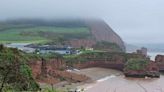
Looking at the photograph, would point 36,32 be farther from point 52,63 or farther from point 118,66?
point 52,63

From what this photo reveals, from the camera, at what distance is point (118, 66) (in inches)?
5950

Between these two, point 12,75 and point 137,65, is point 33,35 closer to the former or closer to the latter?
point 137,65

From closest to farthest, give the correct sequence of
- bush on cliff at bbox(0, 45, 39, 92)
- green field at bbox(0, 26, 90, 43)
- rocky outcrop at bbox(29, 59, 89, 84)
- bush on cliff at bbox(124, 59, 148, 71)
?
bush on cliff at bbox(0, 45, 39, 92)
rocky outcrop at bbox(29, 59, 89, 84)
bush on cliff at bbox(124, 59, 148, 71)
green field at bbox(0, 26, 90, 43)

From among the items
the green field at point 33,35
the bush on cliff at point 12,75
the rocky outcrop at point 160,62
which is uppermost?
the green field at point 33,35

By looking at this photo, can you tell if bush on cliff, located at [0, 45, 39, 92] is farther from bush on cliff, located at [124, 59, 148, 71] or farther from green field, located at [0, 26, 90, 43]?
green field, located at [0, 26, 90, 43]

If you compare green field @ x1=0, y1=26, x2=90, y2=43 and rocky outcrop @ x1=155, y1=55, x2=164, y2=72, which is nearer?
rocky outcrop @ x1=155, y1=55, x2=164, y2=72

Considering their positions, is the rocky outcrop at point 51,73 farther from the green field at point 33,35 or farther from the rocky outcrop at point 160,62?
the green field at point 33,35

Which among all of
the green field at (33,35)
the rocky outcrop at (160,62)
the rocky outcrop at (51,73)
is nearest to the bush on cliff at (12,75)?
the rocky outcrop at (51,73)

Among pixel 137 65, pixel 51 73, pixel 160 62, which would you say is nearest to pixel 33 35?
pixel 160 62

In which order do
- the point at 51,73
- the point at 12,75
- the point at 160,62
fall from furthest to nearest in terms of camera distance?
the point at 160,62, the point at 51,73, the point at 12,75

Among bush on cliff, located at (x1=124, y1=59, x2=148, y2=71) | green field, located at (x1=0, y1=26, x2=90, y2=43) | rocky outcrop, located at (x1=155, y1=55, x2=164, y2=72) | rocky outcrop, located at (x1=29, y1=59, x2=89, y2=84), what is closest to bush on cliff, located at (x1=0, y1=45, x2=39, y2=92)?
rocky outcrop, located at (x1=29, y1=59, x2=89, y2=84)

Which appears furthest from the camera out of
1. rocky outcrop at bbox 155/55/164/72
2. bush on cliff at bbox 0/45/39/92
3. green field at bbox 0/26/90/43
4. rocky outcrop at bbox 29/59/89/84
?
green field at bbox 0/26/90/43

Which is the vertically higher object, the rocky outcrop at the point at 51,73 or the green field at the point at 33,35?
the green field at the point at 33,35

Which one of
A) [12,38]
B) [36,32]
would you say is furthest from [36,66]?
[36,32]
